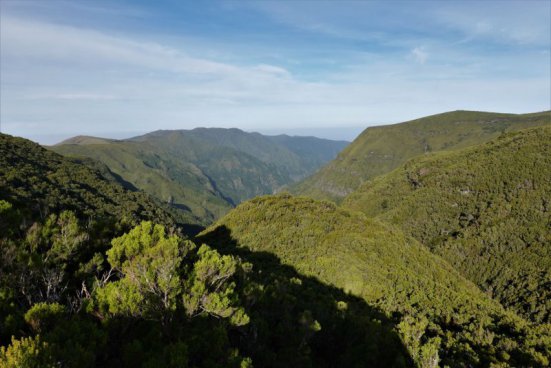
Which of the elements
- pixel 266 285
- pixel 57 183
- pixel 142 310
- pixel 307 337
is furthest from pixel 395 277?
pixel 57 183

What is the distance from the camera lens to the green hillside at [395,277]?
122ft

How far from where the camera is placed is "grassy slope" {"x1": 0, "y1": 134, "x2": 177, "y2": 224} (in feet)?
344

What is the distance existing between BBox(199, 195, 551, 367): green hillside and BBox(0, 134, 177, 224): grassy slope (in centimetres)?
4405

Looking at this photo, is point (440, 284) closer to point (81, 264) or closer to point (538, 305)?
point (538, 305)

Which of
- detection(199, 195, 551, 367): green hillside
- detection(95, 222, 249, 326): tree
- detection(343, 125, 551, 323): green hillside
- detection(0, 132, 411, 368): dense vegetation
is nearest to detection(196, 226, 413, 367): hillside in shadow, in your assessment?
detection(0, 132, 411, 368): dense vegetation

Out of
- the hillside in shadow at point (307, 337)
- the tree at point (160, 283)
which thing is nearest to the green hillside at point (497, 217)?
the hillside in shadow at point (307, 337)

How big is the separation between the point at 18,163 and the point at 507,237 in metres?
188

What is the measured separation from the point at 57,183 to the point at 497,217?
7008 inches

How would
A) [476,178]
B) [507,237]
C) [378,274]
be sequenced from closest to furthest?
[378,274]
[507,237]
[476,178]

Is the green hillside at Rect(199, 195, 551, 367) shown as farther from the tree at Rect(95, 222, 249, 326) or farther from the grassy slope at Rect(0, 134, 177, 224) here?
the grassy slope at Rect(0, 134, 177, 224)

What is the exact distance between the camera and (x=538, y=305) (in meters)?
86.2

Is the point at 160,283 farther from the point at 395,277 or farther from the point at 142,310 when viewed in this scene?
the point at 395,277

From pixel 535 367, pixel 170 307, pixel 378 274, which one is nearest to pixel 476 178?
pixel 378 274

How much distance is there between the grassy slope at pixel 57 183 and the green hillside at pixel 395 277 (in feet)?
145
